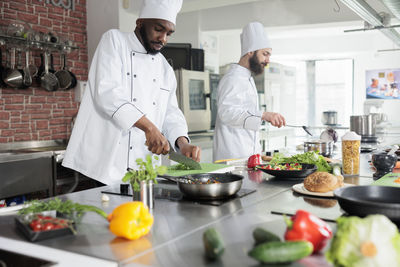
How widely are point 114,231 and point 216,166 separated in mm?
1134

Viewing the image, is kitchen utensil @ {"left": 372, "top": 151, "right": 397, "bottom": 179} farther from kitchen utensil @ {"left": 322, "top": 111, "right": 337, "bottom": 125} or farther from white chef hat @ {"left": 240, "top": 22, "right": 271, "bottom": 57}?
kitchen utensil @ {"left": 322, "top": 111, "right": 337, "bottom": 125}

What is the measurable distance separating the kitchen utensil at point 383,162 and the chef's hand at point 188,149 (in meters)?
0.94

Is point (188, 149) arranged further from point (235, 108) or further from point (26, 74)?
point (26, 74)

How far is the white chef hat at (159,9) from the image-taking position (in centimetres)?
230

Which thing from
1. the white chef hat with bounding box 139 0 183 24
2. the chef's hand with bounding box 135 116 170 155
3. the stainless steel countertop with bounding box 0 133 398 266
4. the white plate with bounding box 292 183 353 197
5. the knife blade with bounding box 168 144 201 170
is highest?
the white chef hat with bounding box 139 0 183 24

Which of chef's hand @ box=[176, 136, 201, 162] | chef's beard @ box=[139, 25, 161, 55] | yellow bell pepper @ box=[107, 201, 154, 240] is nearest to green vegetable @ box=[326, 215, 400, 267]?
yellow bell pepper @ box=[107, 201, 154, 240]

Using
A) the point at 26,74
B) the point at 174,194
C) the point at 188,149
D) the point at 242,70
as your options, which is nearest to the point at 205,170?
the point at 188,149

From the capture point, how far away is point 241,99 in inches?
141

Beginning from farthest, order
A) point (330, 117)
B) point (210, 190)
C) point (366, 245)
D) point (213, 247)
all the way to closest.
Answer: point (330, 117) < point (210, 190) < point (213, 247) < point (366, 245)

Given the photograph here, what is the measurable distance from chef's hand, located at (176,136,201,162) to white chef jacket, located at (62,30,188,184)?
7 centimetres

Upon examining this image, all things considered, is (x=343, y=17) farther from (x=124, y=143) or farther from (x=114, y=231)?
(x=114, y=231)

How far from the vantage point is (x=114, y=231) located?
3.76 ft

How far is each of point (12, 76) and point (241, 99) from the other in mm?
2257

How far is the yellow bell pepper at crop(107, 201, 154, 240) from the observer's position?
3.72 ft
